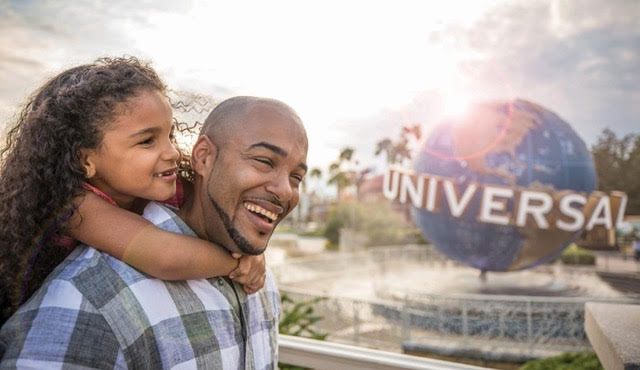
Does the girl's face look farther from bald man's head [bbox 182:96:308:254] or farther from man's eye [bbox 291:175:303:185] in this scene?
man's eye [bbox 291:175:303:185]

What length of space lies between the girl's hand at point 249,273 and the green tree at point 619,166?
128ft

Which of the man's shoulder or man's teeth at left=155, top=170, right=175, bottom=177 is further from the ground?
man's teeth at left=155, top=170, right=175, bottom=177

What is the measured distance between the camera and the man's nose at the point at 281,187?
151cm

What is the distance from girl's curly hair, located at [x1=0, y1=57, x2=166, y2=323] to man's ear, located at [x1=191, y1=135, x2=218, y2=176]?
232 millimetres

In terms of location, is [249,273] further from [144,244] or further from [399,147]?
[399,147]

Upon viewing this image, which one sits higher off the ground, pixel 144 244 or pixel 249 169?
pixel 249 169

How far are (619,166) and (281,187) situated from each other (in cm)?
4340

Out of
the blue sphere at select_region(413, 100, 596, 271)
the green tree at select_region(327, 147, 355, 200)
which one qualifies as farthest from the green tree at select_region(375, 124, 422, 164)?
the blue sphere at select_region(413, 100, 596, 271)

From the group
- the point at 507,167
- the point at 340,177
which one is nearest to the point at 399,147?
the point at 340,177

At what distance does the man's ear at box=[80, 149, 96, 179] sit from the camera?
4.95ft

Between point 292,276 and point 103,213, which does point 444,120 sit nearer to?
point 292,276

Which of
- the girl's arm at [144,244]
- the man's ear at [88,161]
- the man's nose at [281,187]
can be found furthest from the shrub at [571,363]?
the man's ear at [88,161]

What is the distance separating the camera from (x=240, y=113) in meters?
1.56

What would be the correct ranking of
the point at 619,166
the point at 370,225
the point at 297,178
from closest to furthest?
the point at 297,178
the point at 370,225
the point at 619,166
